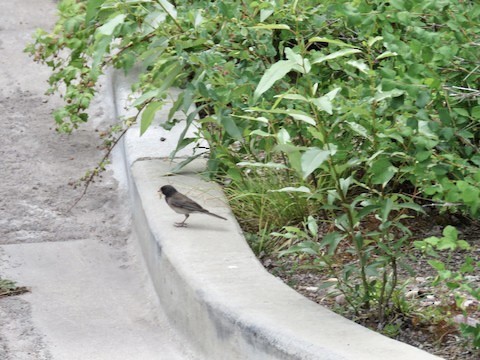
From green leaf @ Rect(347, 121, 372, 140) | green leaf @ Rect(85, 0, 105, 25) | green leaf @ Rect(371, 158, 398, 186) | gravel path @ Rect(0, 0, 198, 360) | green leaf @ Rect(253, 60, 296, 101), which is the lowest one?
gravel path @ Rect(0, 0, 198, 360)

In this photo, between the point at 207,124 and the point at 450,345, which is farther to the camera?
the point at 207,124

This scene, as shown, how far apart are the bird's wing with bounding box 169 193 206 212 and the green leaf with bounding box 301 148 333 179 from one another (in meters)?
1.58

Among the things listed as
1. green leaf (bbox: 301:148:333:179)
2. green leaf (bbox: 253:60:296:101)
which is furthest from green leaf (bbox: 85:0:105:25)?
green leaf (bbox: 301:148:333:179)

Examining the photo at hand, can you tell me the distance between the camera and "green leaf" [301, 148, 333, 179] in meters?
3.79

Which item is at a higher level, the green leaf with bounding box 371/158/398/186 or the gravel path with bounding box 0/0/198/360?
the green leaf with bounding box 371/158/398/186

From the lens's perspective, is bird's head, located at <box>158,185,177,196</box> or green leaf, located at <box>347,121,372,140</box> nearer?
green leaf, located at <box>347,121,372,140</box>

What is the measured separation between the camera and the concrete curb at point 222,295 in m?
3.83

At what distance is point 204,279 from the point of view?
4.63 meters

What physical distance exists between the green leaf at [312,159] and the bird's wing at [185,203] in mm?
1582

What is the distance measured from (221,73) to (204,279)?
4.78 ft

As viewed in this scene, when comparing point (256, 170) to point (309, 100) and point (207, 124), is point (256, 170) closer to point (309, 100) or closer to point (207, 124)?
point (207, 124)

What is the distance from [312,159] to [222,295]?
0.90 meters

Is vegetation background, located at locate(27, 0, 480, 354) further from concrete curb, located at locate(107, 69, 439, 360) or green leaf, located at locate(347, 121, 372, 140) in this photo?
concrete curb, located at locate(107, 69, 439, 360)

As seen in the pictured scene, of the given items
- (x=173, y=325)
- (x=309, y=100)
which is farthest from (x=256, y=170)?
(x=309, y=100)
